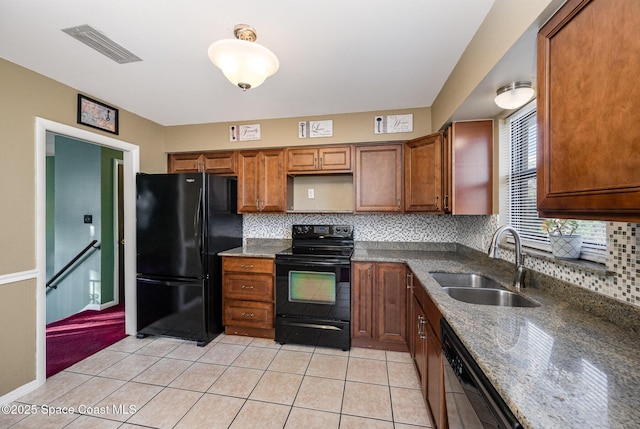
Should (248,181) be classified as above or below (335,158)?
below

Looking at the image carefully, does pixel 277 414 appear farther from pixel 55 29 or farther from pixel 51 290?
pixel 51 290

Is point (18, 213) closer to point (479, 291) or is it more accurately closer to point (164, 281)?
point (164, 281)

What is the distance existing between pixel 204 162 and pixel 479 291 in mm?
3100

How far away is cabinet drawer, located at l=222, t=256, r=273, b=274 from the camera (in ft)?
9.06

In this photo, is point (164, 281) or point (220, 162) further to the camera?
point (220, 162)

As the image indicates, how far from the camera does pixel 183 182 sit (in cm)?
267

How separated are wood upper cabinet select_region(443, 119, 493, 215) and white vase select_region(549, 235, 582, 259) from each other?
77 cm

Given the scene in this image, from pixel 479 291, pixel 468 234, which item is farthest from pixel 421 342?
pixel 468 234

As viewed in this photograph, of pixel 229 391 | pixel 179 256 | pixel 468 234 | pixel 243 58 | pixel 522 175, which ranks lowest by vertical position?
pixel 229 391

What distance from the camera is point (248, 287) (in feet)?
9.18

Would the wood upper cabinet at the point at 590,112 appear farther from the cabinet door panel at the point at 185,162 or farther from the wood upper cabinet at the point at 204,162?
the cabinet door panel at the point at 185,162

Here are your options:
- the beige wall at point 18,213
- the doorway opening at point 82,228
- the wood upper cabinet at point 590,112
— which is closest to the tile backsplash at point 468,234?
the wood upper cabinet at point 590,112

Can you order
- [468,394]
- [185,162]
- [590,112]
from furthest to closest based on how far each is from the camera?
[185,162] < [468,394] < [590,112]

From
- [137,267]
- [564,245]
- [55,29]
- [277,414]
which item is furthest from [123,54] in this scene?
[564,245]
